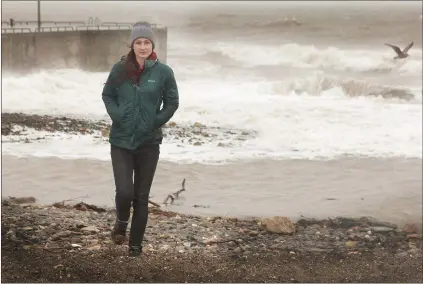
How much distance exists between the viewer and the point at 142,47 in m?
2.96

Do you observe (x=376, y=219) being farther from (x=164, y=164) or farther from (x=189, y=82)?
(x=189, y=82)

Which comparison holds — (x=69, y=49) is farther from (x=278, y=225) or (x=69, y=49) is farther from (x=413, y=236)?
(x=413, y=236)

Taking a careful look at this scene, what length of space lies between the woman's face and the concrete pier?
60.1 inches

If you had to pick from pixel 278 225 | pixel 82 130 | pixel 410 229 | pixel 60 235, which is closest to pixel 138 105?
pixel 60 235

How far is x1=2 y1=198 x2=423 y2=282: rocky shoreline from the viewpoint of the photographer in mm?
3523

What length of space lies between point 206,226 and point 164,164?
1759mm

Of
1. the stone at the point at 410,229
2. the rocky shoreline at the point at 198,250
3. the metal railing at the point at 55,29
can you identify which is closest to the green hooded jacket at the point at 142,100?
the rocky shoreline at the point at 198,250

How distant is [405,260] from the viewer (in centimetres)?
422

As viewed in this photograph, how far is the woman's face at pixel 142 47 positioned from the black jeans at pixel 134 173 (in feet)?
1.30

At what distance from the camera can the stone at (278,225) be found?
15.4 ft

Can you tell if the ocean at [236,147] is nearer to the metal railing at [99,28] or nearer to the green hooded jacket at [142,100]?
the metal railing at [99,28]

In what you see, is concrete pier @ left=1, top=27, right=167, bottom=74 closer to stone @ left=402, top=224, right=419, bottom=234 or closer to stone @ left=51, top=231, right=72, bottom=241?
stone @ left=51, top=231, right=72, bottom=241

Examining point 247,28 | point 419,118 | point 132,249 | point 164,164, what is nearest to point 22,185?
point 164,164

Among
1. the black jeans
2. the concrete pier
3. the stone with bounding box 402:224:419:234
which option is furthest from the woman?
the stone with bounding box 402:224:419:234
